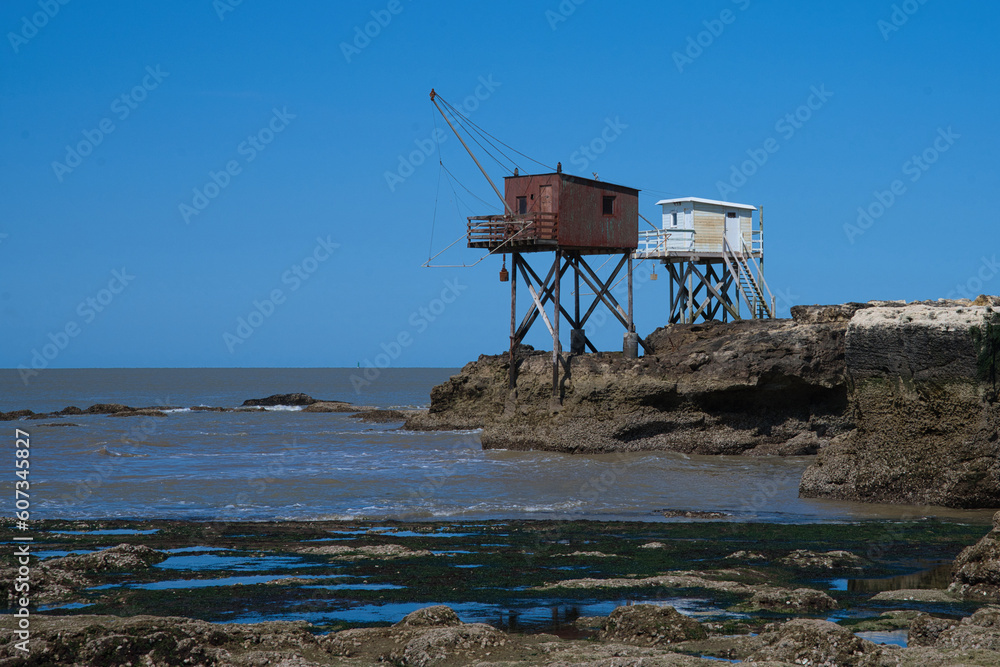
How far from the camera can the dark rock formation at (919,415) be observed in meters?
13.6

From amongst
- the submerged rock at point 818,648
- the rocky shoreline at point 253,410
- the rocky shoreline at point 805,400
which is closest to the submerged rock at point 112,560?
the submerged rock at point 818,648

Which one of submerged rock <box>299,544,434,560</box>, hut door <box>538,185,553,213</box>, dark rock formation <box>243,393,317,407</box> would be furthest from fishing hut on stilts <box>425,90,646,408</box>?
dark rock formation <box>243,393,317,407</box>

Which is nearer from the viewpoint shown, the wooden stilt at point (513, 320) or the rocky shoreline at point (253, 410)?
the wooden stilt at point (513, 320)

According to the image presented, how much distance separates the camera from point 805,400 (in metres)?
24.6

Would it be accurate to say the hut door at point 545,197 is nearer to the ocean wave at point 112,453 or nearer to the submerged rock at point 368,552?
the ocean wave at point 112,453

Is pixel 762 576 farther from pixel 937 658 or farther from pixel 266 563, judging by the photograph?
pixel 266 563

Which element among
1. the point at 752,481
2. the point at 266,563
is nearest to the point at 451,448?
the point at 752,481

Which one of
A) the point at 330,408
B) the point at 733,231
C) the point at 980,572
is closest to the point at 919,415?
the point at 980,572

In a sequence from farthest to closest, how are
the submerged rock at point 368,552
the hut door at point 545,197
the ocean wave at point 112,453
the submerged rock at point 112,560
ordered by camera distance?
1. the hut door at point 545,197
2. the ocean wave at point 112,453
3. the submerged rock at point 368,552
4. the submerged rock at point 112,560

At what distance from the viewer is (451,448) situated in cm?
2648

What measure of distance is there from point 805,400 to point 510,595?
1846 centimetres

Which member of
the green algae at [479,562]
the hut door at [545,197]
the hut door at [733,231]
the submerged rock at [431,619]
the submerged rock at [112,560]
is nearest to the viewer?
the submerged rock at [431,619]

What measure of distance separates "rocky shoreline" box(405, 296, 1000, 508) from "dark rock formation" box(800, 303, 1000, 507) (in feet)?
0.06

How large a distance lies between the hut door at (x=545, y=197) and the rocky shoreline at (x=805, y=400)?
14.1 ft
